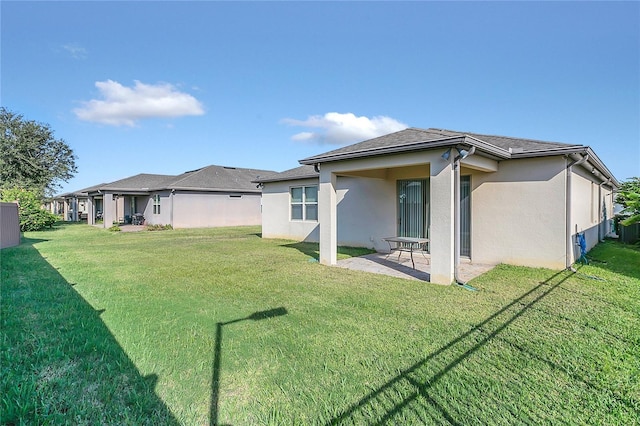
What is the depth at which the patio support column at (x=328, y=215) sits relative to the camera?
8438 mm

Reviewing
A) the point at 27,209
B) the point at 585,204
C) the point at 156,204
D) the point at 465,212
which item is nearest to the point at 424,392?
the point at 465,212

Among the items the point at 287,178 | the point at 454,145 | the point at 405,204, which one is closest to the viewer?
the point at 454,145

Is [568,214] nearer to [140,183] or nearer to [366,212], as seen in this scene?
[366,212]

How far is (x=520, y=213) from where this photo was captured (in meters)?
7.96

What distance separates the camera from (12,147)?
27.6 meters

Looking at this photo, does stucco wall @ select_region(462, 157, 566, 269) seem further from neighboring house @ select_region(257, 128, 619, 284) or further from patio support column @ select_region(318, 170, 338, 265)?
patio support column @ select_region(318, 170, 338, 265)

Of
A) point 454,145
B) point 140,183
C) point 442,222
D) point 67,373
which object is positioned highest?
point 140,183

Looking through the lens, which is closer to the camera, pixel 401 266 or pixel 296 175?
pixel 401 266

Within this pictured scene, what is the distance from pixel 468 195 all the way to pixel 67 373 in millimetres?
8981

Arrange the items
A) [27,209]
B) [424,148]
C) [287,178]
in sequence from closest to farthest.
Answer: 1. [424,148]
2. [287,178]
3. [27,209]

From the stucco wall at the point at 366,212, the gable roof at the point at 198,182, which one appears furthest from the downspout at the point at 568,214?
the gable roof at the point at 198,182

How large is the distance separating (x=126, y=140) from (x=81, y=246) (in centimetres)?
1033

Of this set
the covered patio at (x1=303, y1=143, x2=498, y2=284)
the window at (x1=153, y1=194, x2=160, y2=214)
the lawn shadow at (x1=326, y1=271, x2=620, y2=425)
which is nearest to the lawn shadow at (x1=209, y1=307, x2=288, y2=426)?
the lawn shadow at (x1=326, y1=271, x2=620, y2=425)

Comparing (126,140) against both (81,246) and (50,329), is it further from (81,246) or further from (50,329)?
(50,329)
